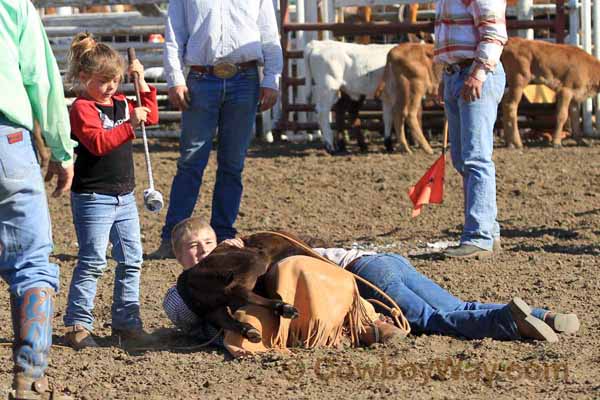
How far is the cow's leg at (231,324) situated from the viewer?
16.2 ft

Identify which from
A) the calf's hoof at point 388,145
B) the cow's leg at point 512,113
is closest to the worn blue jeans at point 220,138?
the calf's hoof at point 388,145

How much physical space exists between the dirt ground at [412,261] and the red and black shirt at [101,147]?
29.1 inches

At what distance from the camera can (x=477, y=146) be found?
7.19 meters

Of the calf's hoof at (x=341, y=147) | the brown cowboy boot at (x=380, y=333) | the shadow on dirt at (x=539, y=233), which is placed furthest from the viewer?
the calf's hoof at (x=341, y=147)

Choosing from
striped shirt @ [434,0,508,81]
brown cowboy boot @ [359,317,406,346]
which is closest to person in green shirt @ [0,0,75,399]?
brown cowboy boot @ [359,317,406,346]

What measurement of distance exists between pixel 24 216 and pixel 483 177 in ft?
12.3

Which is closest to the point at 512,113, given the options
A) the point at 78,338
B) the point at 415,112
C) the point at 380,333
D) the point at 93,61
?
the point at 415,112

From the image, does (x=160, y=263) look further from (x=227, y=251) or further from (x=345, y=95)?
(x=345, y=95)

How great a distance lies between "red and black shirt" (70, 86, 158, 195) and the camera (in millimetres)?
5371

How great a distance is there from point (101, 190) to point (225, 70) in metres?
2.27

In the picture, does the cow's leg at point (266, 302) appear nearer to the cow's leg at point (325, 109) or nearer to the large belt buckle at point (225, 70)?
the large belt buckle at point (225, 70)

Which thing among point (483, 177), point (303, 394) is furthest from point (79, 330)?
point (483, 177)

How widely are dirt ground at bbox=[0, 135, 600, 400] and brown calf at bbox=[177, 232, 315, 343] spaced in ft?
0.62

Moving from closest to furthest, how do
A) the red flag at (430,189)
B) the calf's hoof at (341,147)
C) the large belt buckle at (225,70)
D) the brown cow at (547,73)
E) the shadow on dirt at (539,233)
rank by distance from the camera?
the large belt buckle at (225,70) < the red flag at (430,189) < the shadow on dirt at (539,233) < the brown cow at (547,73) < the calf's hoof at (341,147)
